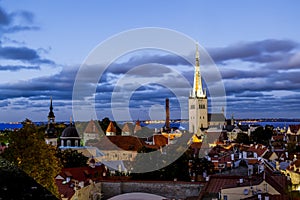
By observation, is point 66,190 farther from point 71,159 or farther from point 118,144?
point 118,144

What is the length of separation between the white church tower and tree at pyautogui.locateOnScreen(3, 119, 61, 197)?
71.2m

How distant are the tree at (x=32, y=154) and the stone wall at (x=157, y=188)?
6.88 m

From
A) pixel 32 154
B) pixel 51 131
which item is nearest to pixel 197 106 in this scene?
pixel 51 131

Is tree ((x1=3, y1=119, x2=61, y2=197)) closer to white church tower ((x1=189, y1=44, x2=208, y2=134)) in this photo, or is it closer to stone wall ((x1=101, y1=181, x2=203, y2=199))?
stone wall ((x1=101, y1=181, x2=203, y2=199))

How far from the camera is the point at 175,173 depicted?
24906 millimetres

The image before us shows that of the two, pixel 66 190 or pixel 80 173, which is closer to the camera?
pixel 66 190

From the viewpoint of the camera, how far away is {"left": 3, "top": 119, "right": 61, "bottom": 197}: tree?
1491 cm

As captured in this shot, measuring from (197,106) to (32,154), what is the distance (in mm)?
72053

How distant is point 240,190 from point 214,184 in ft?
8.47

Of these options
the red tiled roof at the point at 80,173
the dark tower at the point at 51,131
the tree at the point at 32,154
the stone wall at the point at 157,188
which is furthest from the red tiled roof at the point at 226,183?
the dark tower at the point at 51,131

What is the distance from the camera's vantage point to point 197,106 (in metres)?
86.1

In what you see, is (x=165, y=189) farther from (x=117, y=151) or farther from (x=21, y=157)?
(x=117, y=151)

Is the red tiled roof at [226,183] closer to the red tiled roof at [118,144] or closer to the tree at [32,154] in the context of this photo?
the tree at [32,154]

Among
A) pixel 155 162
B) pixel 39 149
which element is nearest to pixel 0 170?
pixel 39 149
